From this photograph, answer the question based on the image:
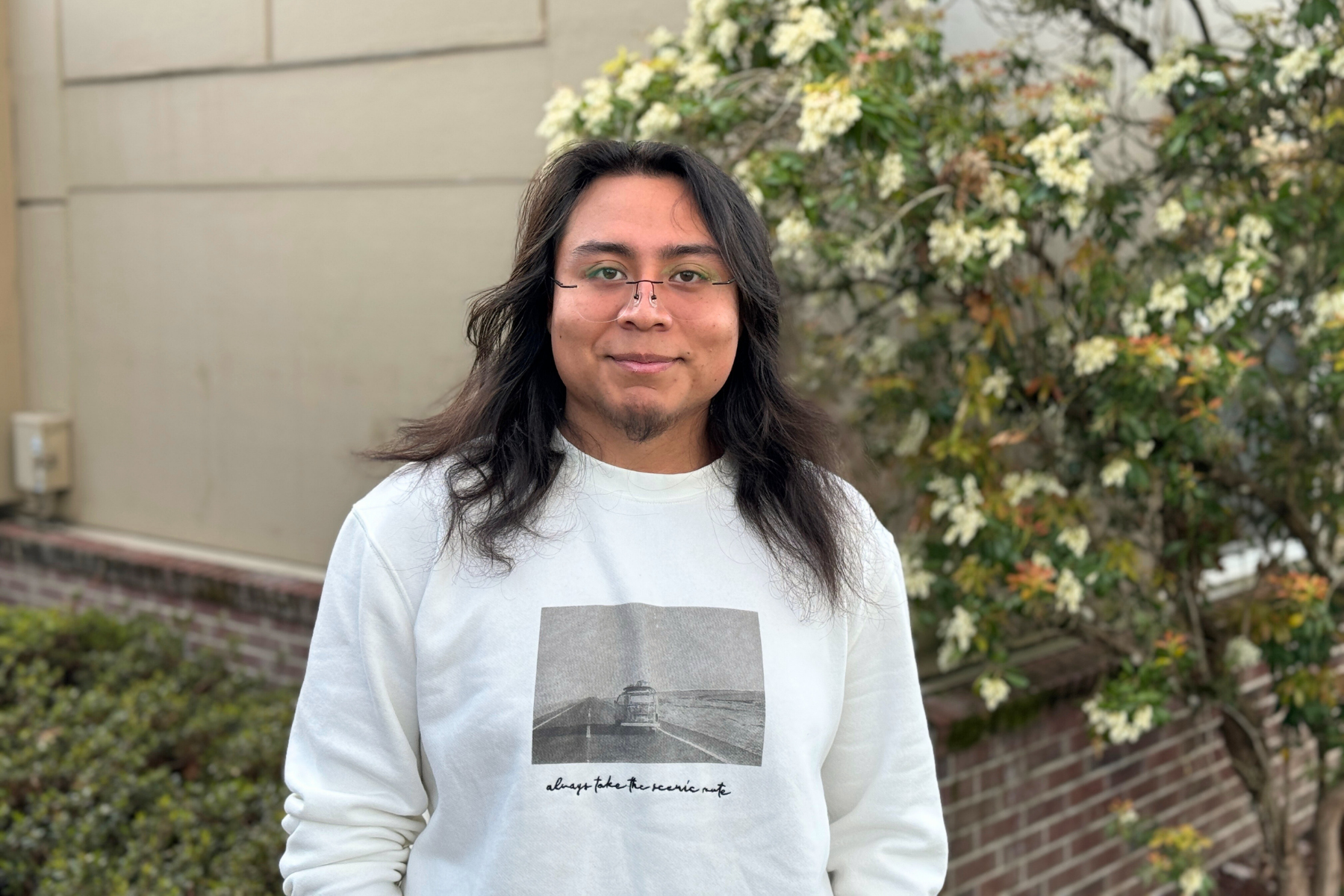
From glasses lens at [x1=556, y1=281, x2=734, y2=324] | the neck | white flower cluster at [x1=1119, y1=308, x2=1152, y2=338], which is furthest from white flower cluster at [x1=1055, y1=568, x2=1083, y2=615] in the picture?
glasses lens at [x1=556, y1=281, x2=734, y2=324]

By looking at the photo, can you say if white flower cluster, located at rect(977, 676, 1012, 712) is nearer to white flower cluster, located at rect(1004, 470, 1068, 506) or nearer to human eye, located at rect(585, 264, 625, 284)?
white flower cluster, located at rect(1004, 470, 1068, 506)

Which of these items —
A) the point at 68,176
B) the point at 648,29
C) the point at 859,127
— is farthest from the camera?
the point at 68,176

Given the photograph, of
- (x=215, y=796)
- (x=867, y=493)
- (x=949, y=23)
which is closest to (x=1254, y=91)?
(x=949, y=23)

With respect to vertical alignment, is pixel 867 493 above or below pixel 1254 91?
below

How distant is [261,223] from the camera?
17.6 ft

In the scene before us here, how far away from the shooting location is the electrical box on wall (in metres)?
6.11

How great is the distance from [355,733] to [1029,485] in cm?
230

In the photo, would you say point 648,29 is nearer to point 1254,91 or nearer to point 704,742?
point 1254,91

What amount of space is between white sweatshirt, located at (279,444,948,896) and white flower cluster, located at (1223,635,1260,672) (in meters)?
2.51

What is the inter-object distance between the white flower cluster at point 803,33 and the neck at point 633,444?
1.68m

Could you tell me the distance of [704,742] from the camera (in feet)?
5.51

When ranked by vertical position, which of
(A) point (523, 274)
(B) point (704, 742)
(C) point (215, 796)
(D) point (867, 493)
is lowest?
(C) point (215, 796)

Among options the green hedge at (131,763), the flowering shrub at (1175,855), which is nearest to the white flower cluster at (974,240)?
the flowering shrub at (1175,855)

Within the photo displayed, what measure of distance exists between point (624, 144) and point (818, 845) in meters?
1.01
